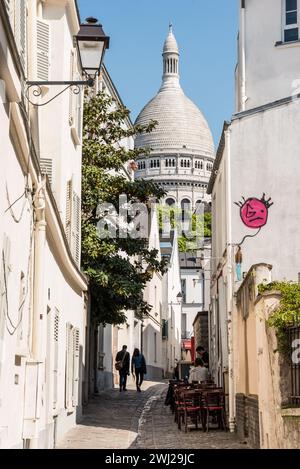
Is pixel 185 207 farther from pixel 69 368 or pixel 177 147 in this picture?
pixel 69 368

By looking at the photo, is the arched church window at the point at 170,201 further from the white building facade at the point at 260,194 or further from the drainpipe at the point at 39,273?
the drainpipe at the point at 39,273

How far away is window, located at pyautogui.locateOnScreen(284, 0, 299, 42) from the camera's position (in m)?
23.5

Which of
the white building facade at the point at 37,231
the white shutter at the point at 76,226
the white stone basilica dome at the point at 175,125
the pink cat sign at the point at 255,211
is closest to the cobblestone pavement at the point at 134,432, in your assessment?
the white building facade at the point at 37,231

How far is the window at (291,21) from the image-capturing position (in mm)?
23453

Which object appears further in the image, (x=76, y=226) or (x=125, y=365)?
(x=125, y=365)

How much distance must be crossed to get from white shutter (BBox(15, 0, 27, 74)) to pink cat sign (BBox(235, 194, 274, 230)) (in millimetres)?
9178

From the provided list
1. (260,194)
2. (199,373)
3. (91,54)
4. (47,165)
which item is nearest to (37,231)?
(91,54)

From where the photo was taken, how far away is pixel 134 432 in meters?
17.6

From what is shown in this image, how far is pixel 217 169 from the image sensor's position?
73.9 feet

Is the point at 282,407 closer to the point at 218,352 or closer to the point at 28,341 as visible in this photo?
the point at 28,341

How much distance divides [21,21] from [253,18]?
15.1 meters

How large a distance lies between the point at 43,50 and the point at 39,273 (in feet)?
14.3

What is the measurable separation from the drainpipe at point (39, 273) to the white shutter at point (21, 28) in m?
1.72

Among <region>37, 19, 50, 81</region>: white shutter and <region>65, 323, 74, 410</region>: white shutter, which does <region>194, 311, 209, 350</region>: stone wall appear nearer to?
<region>65, 323, 74, 410</region>: white shutter
